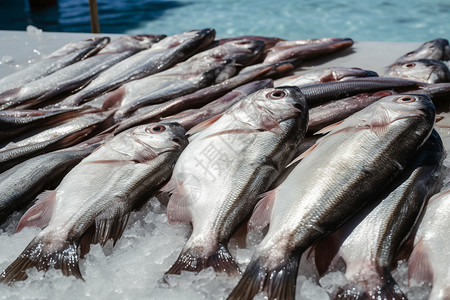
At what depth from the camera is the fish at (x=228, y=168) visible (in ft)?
5.85

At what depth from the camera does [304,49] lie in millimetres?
4074

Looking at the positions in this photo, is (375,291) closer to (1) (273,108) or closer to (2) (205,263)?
(2) (205,263)

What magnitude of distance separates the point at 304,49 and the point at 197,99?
140 centimetres

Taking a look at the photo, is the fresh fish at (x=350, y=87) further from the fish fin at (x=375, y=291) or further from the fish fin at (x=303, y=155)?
the fish fin at (x=375, y=291)

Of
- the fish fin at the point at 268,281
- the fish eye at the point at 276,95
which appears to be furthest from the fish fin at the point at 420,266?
the fish eye at the point at 276,95

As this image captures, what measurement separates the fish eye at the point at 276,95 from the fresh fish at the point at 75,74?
1.75m

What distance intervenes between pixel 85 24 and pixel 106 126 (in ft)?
28.1

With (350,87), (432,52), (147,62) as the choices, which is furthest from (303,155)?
(432,52)

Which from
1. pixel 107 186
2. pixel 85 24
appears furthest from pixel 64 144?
pixel 85 24

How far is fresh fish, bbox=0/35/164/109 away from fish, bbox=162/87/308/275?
1484 millimetres

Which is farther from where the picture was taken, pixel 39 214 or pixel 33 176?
pixel 33 176

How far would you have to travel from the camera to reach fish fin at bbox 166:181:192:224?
197cm

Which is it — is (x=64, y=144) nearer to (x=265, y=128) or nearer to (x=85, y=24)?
(x=265, y=128)

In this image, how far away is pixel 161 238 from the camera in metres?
1.93
